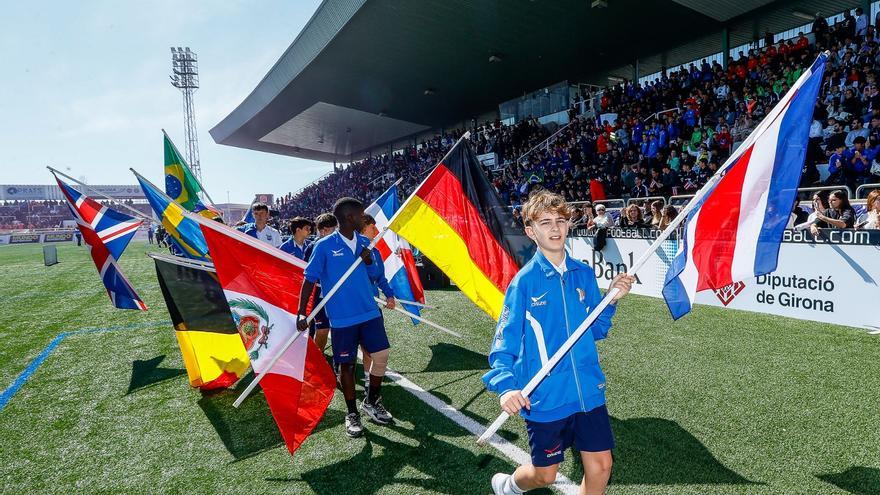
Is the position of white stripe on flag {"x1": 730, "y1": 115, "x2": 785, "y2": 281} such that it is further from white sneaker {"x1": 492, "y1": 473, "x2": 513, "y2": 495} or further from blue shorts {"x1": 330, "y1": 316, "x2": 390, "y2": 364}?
blue shorts {"x1": 330, "y1": 316, "x2": 390, "y2": 364}

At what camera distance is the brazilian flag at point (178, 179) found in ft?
25.3

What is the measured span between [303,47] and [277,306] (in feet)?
68.9

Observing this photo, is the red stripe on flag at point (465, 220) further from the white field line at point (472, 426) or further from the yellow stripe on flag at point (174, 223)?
the yellow stripe on flag at point (174, 223)

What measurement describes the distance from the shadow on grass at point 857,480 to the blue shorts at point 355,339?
330cm

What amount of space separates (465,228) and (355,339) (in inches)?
55.7

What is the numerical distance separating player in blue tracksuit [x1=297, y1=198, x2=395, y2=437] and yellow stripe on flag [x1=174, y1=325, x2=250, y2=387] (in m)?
1.66

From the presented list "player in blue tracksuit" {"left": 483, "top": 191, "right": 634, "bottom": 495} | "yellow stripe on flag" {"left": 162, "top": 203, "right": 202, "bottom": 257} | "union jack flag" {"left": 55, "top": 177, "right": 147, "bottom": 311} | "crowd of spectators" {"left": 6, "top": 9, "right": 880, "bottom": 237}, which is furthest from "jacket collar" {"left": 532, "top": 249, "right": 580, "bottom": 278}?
"crowd of spectators" {"left": 6, "top": 9, "right": 880, "bottom": 237}

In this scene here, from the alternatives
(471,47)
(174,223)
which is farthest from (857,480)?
(471,47)

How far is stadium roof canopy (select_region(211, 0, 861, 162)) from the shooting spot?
17.1 meters

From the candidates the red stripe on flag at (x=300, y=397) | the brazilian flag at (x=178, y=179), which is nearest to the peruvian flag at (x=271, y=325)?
the red stripe on flag at (x=300, y=397)

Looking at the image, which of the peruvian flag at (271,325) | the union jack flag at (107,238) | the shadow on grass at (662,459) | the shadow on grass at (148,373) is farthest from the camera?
the union jack flag at (107,238)

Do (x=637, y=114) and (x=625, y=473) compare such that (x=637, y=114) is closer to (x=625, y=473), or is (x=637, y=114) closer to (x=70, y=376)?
(x=625, y=473)

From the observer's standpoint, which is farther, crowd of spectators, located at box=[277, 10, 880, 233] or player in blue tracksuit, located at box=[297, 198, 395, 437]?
crowd of spectators, located at box=[277, 10, 880, 233]

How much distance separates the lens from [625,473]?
317 cm
